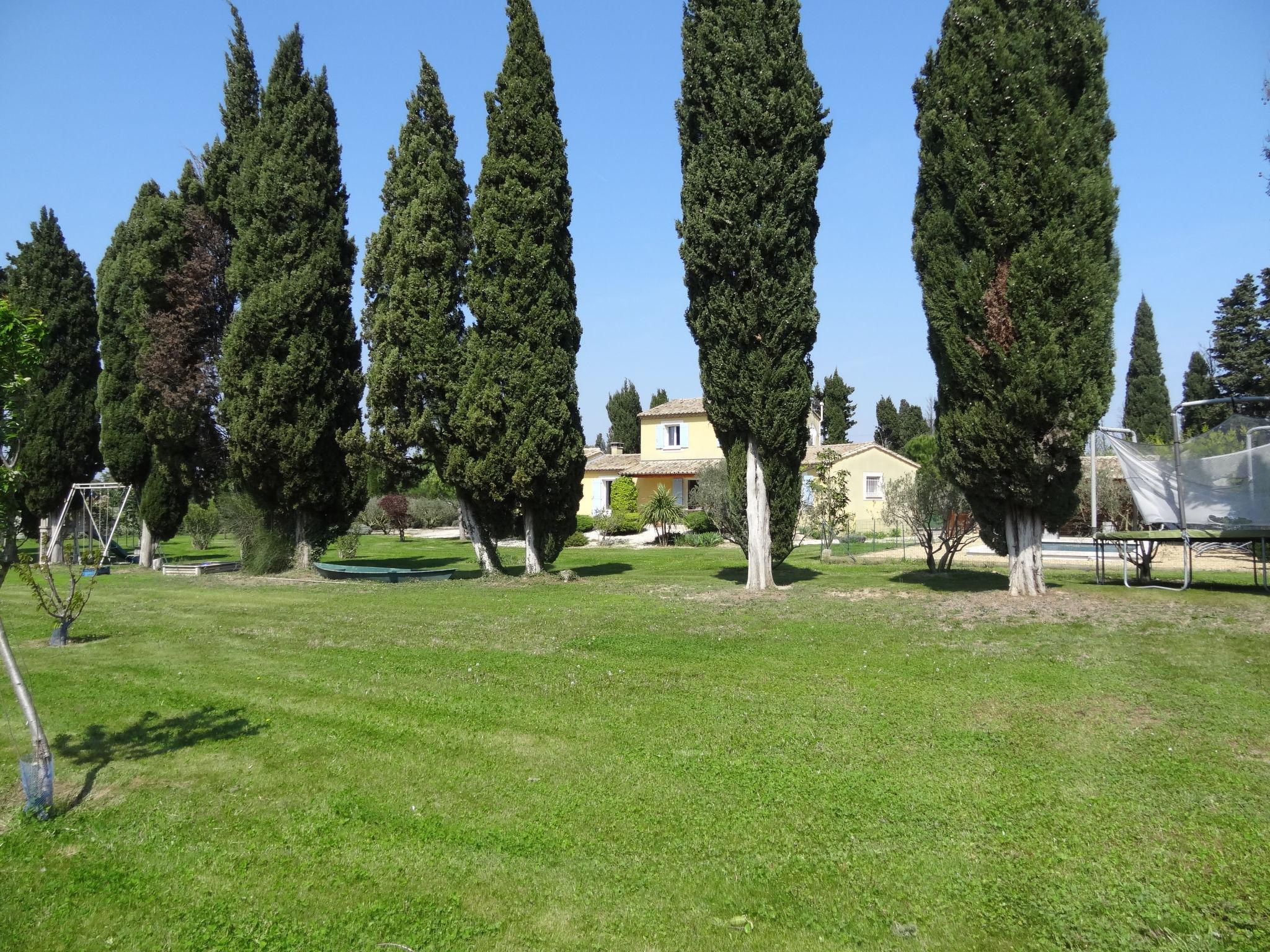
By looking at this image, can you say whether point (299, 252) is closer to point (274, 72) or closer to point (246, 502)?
point (274, 72)

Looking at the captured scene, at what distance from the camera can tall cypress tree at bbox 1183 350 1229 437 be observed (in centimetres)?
4012

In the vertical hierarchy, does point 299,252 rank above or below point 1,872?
above

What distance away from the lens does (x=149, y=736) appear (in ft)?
22.1

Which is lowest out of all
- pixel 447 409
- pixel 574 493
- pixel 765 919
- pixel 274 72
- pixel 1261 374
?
pixel 765 919

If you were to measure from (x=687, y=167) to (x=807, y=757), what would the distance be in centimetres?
1182

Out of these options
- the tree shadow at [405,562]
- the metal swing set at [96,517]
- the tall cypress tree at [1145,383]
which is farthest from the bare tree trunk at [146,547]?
→ the tall cypress tree at [1145,383]

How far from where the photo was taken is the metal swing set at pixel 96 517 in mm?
22719

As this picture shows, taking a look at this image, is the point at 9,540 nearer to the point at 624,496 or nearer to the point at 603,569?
the point at 603,569

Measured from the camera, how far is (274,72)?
64.4 ft

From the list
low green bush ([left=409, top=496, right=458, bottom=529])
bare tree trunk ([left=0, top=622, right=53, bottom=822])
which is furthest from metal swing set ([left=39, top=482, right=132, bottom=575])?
bare tree trunk ([left=0, top=622, right=53, bottom=822])

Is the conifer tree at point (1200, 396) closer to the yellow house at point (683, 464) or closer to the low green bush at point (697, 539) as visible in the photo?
the yellow house at point (683, 464)

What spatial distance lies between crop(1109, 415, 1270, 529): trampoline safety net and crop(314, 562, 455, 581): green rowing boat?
13.7 m

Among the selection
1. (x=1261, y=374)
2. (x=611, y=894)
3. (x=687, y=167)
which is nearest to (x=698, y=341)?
(x=687, y=167)

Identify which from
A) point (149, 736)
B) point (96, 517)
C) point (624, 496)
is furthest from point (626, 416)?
point (149, 736)
